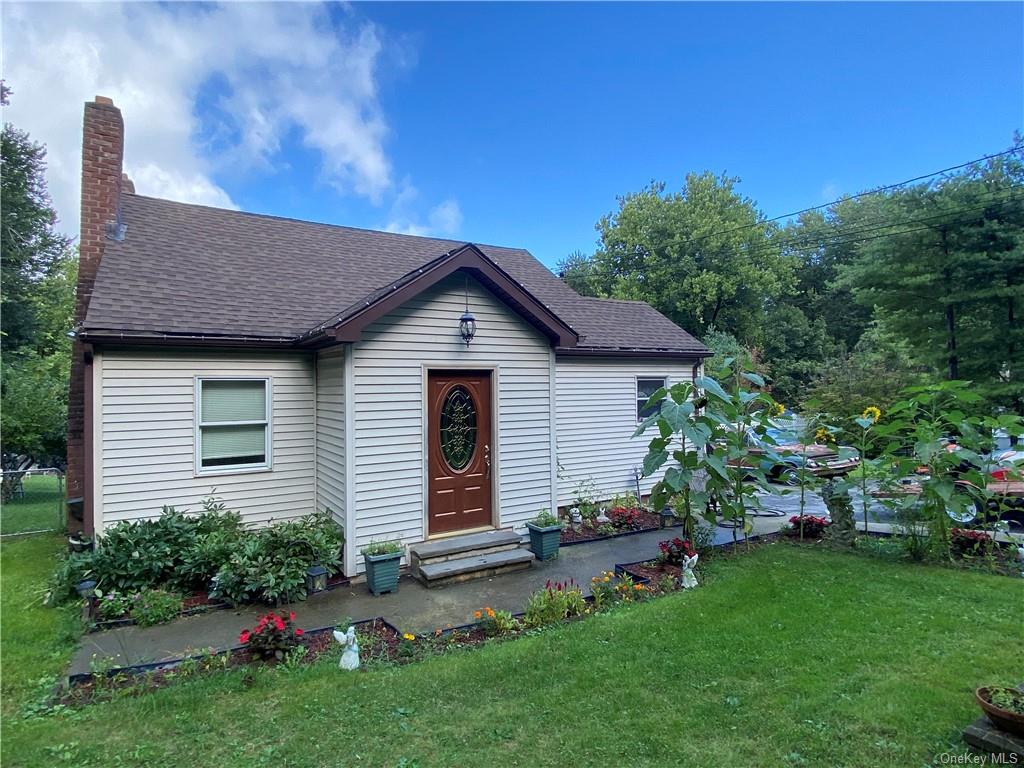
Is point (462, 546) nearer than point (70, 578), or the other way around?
point (70, 578)

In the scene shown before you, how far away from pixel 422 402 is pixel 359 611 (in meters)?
2.55

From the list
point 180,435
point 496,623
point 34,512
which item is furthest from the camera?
point 34,512

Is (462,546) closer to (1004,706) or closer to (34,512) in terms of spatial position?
(1004,706)

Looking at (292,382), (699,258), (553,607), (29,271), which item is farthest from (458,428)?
(29,271)

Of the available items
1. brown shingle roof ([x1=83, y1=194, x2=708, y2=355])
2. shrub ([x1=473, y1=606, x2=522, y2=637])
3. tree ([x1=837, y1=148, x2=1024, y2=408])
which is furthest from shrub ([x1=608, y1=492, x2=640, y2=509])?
tree ([x1=837, y1=148, x2=1024, y2=408])

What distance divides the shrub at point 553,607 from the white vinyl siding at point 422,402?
2.13 m

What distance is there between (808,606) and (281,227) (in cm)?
1007

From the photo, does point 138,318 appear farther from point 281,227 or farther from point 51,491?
point 51,491

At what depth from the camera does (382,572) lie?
18.7 ft

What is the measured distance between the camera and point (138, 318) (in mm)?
6039

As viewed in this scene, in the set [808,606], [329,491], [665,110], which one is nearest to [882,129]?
[665,110]

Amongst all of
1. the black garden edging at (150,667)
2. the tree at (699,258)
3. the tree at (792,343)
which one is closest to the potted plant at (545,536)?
the black garden edging at (150,667)

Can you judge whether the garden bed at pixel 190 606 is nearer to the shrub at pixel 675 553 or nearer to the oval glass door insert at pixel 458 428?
the oval glass door insert at pixel 458 428

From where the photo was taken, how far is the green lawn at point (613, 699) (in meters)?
2.85
